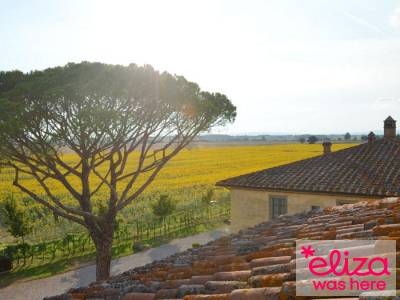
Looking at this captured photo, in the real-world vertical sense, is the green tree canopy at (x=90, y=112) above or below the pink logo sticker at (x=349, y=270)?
above

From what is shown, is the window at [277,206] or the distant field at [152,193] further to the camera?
the distant field at [152,193]

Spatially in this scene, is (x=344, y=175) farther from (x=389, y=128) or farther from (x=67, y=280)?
(x=67, y=280)

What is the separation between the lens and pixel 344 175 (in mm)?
14023

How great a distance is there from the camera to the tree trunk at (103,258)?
43.7ft

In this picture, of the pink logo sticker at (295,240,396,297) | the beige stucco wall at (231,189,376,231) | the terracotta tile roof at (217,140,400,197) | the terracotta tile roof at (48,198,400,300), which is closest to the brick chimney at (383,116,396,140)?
the terracotta tile roof at (217,140,400,197)

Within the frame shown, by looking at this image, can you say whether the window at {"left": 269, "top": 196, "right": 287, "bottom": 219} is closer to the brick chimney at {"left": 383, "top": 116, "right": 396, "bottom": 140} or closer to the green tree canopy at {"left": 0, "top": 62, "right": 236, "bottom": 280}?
the green tree canopy at {"left": 0, "top": 62, "right": 236, "bottom": 280}

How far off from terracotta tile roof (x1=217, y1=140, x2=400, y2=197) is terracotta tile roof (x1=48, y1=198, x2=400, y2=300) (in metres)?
6.60

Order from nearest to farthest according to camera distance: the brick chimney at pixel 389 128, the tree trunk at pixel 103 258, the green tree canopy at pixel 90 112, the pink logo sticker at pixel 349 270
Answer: the pink logo sticker at pixel 349 270 → the green tree canopy at pixel 90 112 → the tree trunk at pixel 103 258 → the brick chimney at pixel 389 128

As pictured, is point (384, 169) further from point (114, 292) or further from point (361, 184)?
point (114, 292)

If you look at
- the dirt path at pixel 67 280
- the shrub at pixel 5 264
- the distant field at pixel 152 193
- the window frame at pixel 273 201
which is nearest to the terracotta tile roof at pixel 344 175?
the window frame at pixel 273 201

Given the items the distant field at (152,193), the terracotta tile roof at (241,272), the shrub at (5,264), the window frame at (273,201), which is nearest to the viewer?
the terracotta tile roof at (241,272)

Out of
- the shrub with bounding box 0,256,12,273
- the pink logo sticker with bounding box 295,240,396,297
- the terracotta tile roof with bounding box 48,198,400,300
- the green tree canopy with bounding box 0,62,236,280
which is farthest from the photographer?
the shrub with bounding box 0,256,12,273

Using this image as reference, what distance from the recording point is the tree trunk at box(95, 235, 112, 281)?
13318 millimetres

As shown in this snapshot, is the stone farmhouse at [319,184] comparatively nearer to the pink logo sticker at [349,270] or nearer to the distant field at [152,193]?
the distant field at [152,193]
